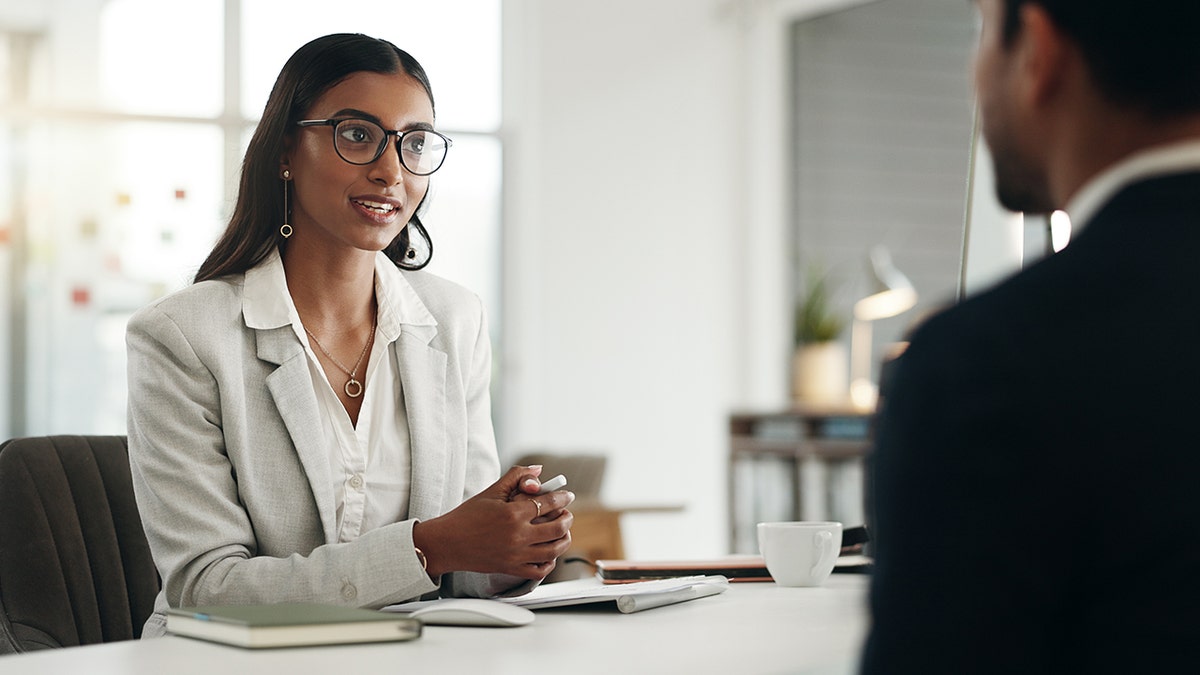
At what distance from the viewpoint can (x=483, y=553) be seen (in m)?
1.52

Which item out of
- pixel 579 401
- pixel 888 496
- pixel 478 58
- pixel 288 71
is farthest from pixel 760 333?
pixel 888 496

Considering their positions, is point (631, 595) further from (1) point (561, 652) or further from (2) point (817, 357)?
(2) point (817, 357)

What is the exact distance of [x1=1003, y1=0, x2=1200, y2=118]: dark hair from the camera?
0.67 metres

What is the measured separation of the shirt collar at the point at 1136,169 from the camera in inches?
26.2

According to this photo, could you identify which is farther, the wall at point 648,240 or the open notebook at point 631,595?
the wall at point 648,240

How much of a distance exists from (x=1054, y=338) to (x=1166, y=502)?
0.09m

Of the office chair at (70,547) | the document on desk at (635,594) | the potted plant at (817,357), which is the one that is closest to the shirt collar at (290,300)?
the office chair at (70,547)

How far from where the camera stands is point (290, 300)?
5.86 ft

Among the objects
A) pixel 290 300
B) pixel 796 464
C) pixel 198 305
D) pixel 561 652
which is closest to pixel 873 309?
pixel 796 464

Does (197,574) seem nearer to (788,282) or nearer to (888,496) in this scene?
(888,496)

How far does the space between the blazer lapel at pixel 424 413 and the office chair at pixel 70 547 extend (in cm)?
44

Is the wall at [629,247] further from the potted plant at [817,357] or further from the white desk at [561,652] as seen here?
the white desk at [561,652]

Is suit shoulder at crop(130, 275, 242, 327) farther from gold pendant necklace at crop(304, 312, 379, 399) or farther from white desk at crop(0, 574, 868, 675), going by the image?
white desk at crop(0, 574, 868, 675)

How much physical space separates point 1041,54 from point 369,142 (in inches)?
50.1
